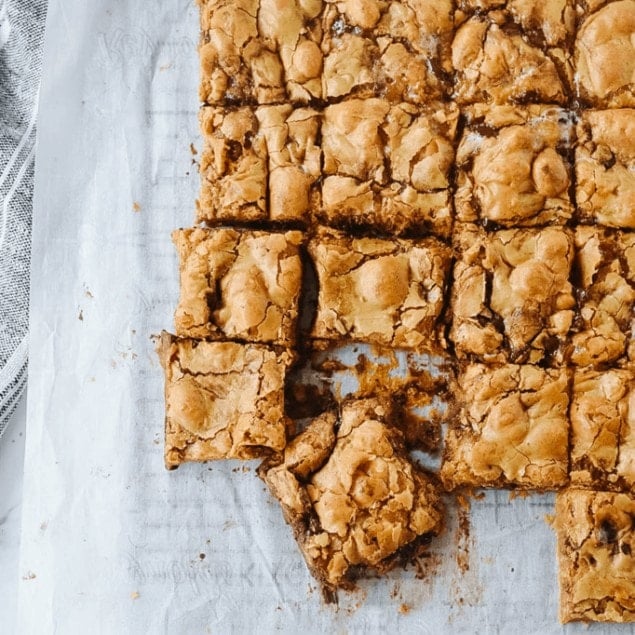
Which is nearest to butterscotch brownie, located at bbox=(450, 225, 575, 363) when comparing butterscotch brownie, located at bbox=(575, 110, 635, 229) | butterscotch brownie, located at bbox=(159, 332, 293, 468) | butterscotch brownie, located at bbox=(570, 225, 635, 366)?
butterscotch brownie, located at bbox=(570, 225, 635, 366)

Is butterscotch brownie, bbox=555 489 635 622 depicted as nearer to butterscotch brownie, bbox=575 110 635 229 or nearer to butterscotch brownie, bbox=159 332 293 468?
butterscotch brownie, bbox=575 110 635 229

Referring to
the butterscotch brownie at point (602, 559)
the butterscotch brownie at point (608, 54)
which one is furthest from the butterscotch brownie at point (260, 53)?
the butterscotch brownie at point (602, 559)

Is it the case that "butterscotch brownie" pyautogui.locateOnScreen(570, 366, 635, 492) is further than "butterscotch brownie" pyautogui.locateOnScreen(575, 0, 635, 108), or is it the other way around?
"butterscotch brownie" pyautogui.locateOnScreen(575, 0, 635, 108)

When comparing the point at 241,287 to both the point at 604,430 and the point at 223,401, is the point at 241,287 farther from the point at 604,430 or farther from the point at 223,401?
the point at 604,430

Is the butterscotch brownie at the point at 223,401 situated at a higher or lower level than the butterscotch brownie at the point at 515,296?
lower

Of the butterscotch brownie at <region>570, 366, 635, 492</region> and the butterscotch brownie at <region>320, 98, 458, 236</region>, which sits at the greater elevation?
the butterscotch brownie at <region>320, 98, 458, 236</region>

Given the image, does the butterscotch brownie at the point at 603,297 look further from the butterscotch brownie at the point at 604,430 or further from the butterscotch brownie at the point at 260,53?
the butterscotch brownie at the point at 260,53
